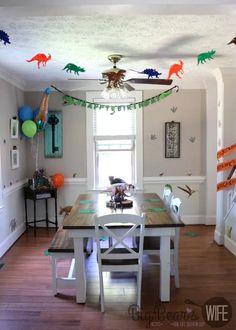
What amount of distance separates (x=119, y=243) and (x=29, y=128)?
2833mm

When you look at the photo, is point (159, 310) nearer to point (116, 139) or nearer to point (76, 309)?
point (76, 309)

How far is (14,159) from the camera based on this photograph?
469 cm

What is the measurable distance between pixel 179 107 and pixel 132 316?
142 inches

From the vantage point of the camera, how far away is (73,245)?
3037mm

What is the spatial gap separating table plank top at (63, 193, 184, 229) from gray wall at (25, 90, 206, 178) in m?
1.30

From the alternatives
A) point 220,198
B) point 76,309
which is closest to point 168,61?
point 220,198

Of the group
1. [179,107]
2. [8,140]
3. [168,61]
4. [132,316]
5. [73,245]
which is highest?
[168,61]

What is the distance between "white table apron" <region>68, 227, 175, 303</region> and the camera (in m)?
2.83

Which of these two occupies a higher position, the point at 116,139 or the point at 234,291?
the point at 116,139

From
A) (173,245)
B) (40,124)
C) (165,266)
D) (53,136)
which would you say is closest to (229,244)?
(173,245)

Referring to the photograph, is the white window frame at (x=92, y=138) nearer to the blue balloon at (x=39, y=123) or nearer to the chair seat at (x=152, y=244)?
the blue balloon at (x=39, y=123)

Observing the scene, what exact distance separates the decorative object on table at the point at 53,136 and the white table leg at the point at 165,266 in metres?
3.00

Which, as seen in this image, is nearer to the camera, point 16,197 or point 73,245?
point 73,245

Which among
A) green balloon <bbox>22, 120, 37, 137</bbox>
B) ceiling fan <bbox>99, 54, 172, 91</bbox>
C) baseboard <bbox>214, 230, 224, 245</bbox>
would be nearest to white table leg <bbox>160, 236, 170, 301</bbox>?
ceiling fan <bbox>99, 54, 172, 91</bbox>
